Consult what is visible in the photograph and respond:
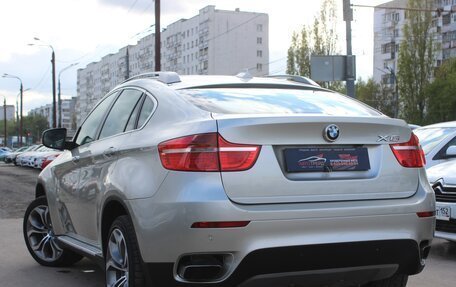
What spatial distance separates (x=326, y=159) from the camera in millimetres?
3396

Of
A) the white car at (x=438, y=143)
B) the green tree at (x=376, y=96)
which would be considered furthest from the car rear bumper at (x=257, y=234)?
the green tree at (x=376, y=96)

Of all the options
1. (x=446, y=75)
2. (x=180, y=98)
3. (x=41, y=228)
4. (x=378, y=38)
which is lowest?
(x=41, y=228)

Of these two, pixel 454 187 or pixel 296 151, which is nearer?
pixel 296 151

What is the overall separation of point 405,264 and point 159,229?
1557mm

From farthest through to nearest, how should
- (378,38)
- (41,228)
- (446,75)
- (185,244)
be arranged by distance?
(378,38)
(446,75)
(41,228)
(185,244)

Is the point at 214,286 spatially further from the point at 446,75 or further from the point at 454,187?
the point at 446,75

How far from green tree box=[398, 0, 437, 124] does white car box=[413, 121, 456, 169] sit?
45.3m

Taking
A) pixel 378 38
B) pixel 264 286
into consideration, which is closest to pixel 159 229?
pixel 264 286

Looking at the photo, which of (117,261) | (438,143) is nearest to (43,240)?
(117,261)

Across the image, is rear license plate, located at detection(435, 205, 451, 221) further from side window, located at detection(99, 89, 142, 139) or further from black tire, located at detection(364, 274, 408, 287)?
side window, located at detection(99, 89, 142, 139)

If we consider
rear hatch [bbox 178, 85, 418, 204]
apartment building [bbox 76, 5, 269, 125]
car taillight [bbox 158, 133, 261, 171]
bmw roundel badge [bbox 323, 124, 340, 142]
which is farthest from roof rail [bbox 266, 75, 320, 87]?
apartment building [bbox 76, 5, 269, 125]

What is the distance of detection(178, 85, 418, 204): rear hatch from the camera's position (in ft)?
10.6

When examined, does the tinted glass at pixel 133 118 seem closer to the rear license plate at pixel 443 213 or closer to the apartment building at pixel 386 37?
the rear license plate at pixel 443 213

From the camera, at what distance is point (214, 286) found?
10.4ft
